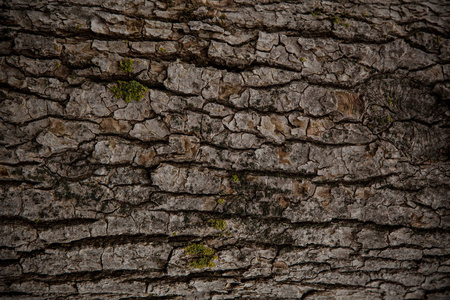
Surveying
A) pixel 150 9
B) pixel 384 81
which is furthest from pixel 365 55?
pixel 150 9

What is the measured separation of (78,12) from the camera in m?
1.78

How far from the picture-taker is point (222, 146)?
73.0 inches

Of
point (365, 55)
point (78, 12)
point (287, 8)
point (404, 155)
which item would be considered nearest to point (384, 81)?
point (365, 55)

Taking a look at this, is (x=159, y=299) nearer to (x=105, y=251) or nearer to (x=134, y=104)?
(x=105, y=251)

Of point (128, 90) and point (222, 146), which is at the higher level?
point (128, 90)

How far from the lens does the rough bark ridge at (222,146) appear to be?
1768 millimetres

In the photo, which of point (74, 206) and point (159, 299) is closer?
point (74, 206)

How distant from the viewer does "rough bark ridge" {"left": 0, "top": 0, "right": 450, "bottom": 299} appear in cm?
177

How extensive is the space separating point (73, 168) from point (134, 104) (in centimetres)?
59

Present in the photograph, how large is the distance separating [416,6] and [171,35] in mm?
1859

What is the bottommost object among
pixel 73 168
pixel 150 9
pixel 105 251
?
pixel 105 251

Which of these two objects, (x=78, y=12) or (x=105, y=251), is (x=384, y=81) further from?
(x=105, y=251)

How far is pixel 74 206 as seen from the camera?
5.86 ft

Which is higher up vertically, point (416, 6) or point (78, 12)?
point (416, 6)
